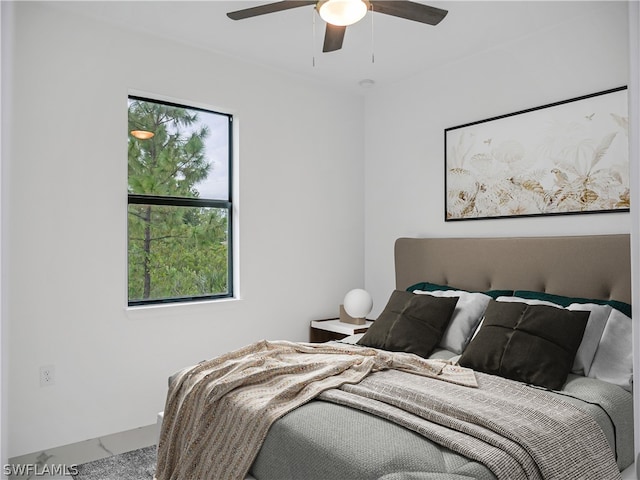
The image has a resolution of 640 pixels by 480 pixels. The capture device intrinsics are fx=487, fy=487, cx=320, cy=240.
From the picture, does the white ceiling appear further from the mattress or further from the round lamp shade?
the mattress

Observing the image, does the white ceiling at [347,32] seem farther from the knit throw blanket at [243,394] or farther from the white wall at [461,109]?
the knit throw blanket at [243,394]

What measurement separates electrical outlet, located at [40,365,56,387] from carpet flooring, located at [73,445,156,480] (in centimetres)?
51

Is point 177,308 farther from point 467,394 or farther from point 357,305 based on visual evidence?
point 467,394

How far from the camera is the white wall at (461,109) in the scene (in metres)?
2.89

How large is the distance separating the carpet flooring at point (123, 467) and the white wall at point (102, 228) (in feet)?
1.08

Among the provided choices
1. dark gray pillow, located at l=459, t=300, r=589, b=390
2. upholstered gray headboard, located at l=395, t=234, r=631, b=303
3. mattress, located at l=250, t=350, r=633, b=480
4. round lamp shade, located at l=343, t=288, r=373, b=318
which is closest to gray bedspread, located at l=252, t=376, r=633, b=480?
mattress, located at l=250, t=350, r=633, b=480

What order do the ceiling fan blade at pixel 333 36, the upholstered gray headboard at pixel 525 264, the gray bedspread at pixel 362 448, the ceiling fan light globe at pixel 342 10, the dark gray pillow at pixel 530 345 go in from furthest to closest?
1. the upholstered gray headboard at pixel 525 264
2. the ceiling fan blade at pixel 333 36
3. the dark gray pillow at pixel 530 345
4. the ceiling fan light globe at pixel 342 10
5. the gray bedspread at pixel 362 448

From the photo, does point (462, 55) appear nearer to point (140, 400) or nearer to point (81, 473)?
point (140, 400)

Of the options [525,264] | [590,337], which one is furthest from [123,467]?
[525,264]

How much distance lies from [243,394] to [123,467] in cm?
117

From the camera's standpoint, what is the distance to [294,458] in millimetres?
1668

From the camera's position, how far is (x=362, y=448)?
1.54 meters

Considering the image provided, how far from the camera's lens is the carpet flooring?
2.55 metres

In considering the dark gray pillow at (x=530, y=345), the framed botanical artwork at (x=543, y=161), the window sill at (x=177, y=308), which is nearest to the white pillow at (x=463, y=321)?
the dark gray pillow at (x=530, y=345)
